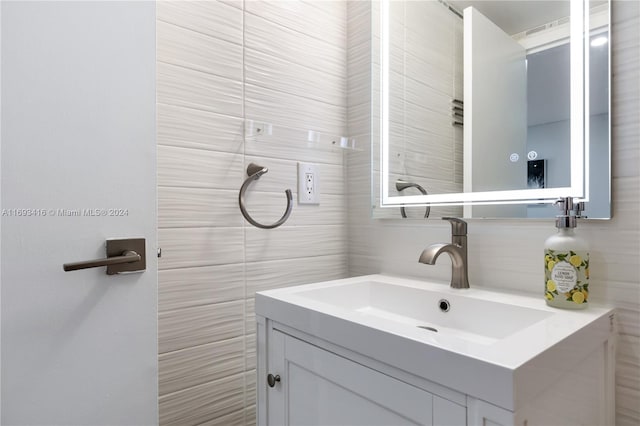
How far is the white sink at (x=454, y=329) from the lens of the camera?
504 millimetres

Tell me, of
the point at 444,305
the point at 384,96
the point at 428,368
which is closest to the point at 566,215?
the point at 444,305

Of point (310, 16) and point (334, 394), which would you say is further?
point (310, 16)

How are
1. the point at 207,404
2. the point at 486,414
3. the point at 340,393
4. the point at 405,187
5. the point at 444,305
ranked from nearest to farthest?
1. the point at 486,414
2. the point at 340,393
3. the point at 444,305
4. the point at 207,404
5. the point at 405,187

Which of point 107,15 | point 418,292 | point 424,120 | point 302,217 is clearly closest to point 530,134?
point 424,120

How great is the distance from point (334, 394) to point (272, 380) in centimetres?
21

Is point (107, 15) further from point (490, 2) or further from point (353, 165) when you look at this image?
point (490, 2)

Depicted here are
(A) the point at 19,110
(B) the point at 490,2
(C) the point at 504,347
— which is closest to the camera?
(C) the point at 504,347

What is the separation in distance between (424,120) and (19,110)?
99cm

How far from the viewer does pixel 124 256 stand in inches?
31.6

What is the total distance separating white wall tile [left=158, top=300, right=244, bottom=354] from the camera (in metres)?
0.96

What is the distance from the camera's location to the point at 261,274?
3.74 ft

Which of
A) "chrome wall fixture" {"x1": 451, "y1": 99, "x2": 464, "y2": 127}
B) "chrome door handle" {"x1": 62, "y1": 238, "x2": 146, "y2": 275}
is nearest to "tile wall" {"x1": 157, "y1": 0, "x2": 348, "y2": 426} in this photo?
"chrome door handle" {"x1": 62, "y1": 238, "x2": 146, "y2": 275}

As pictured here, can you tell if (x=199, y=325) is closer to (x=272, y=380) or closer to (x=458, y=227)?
(x=272, y=380)

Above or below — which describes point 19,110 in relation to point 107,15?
below
